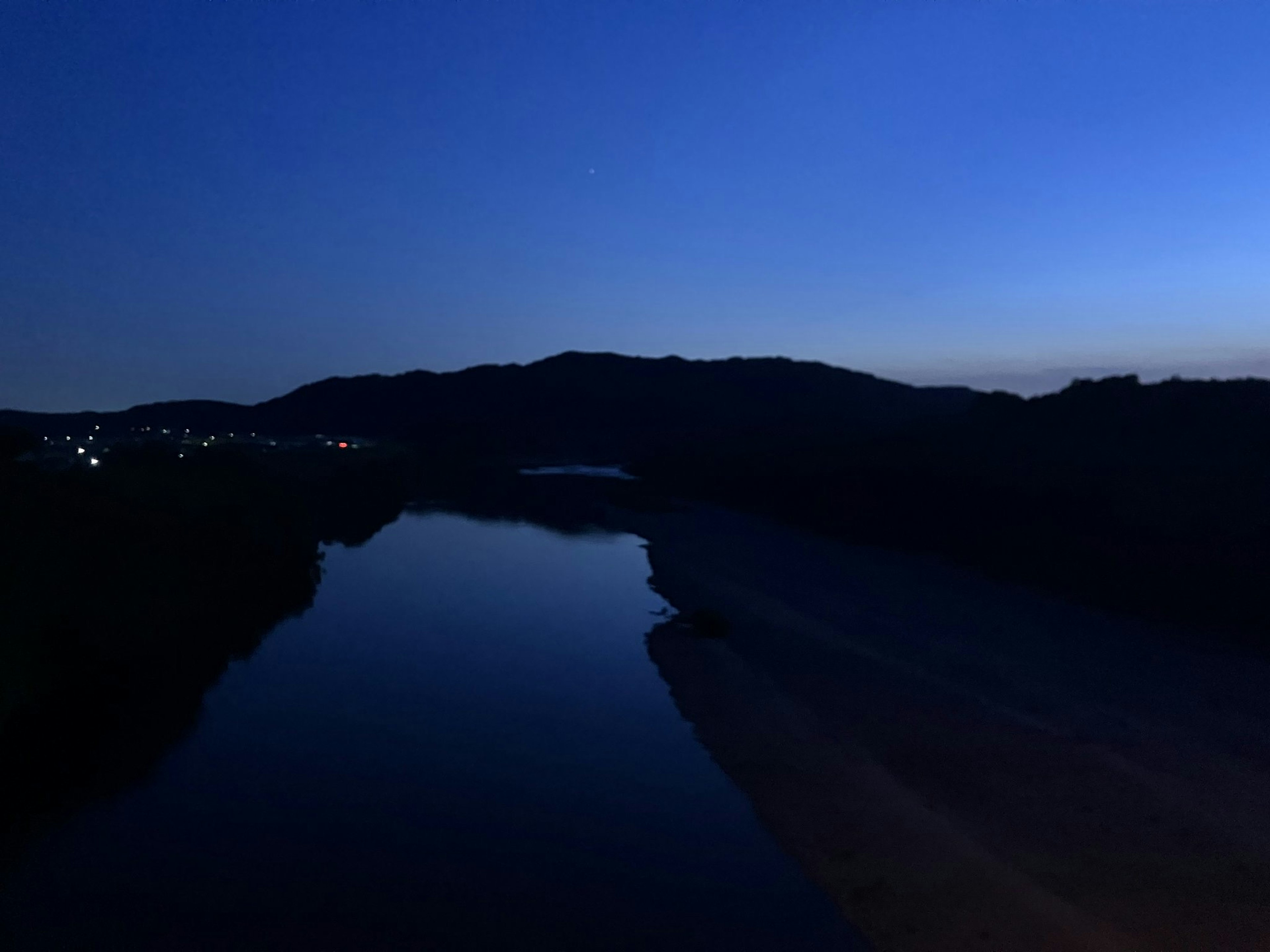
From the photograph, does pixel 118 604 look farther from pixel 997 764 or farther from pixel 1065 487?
pixel 1065 487

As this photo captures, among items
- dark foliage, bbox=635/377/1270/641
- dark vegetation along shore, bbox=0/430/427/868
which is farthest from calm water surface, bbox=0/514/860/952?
dark foliage, bbox=635/377/1270/641

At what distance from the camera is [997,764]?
12984mm

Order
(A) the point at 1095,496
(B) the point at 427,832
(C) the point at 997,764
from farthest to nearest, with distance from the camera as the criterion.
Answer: (A) the point at 1095,496
(C) the point at 997,764
(B) the point at 427,832

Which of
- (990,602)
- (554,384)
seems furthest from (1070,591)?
(554,384)

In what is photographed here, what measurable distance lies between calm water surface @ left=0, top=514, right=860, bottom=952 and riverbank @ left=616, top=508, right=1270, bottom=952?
0.90 metres

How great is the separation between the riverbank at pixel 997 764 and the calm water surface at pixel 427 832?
2.94ft

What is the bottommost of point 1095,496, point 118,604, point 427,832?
point 427,832

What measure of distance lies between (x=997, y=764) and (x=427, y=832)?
781cm

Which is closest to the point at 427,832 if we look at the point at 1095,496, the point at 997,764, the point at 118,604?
the point at 997,764

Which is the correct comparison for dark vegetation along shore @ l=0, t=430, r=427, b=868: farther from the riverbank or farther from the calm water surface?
the riverbank

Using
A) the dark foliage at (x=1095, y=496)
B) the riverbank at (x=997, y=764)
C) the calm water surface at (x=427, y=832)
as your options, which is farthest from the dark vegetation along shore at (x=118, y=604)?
the dark foliage at (x=1095, y=496)

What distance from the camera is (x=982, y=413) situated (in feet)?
188

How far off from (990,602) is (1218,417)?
53.6 feet

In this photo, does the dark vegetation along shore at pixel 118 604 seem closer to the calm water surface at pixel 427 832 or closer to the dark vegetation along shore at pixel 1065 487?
the calm water surface at pixel 427 832
